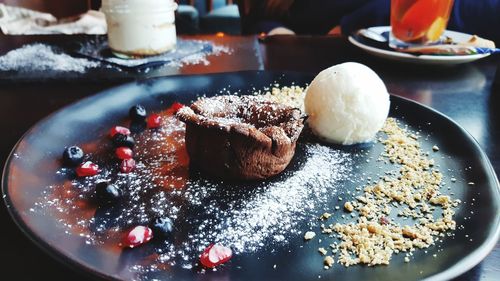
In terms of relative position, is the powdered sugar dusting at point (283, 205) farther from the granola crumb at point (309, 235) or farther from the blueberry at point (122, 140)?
the blueberry at point (122, 140)

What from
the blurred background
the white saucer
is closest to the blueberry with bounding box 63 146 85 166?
the white saucer

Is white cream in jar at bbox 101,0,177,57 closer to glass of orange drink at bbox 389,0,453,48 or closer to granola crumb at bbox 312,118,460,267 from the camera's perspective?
glass of orange drink at bbox 389,0,453,48

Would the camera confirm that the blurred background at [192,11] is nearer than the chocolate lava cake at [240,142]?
No

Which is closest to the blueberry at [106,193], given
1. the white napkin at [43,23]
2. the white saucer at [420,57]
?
the white saucer at [420,57]

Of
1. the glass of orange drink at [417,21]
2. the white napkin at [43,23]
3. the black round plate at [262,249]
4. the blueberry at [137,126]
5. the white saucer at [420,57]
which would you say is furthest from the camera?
the white napkin at [43,23]

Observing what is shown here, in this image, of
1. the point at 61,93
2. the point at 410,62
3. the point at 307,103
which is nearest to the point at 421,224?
the point at 307,103

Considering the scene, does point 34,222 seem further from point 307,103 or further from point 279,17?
point 279,17

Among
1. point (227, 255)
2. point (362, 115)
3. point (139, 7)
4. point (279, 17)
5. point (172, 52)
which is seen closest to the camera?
point (227, 255)
